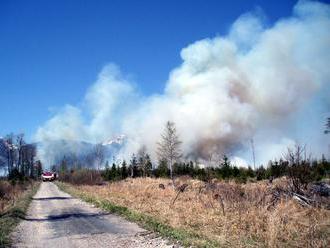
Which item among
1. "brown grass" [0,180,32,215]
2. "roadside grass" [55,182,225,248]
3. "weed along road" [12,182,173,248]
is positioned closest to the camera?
"roadside grass" [55,182,225,248]

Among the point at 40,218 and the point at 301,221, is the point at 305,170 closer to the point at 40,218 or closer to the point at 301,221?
the point at 301,221

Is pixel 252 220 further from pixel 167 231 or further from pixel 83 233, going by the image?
pixel 83 233

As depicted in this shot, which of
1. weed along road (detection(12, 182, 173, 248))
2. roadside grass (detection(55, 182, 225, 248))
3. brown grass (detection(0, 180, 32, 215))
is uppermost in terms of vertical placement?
brown grass (detection(0, 180, 32, 215))

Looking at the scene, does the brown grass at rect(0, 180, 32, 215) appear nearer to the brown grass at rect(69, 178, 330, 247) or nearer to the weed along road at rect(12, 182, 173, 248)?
the weed along road at rect(12, 182, 173, 248)

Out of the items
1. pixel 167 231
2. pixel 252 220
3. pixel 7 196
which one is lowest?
pixel 167 231

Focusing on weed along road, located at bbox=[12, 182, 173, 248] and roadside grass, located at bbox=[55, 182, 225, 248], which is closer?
roadside grass, located at bbox=[55, 182, 225, 248]

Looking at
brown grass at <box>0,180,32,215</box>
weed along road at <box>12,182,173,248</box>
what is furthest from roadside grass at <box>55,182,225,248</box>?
brown grass at <box>0,180,32,215</box>

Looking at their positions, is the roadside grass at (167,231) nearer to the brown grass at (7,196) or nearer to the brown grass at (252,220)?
the brown grass at (252,220)

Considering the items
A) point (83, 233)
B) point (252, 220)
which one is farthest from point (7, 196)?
point (252, 220)

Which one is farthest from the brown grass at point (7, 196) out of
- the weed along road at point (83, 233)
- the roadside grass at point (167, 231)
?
the roadside grass at point (167, 231)

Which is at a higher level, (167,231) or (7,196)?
(7,196)

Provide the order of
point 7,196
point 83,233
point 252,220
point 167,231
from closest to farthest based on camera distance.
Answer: point 167,231 < point 252,220 < point 83,233 < point 7,196

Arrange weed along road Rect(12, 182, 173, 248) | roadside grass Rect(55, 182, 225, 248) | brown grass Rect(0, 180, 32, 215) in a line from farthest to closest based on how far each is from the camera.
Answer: brown grass Rect(0, 180, 32, 215)
weed along road Rect(12, 182, 173, 248)
roadside grass Rect(55, 182, 225, 248)

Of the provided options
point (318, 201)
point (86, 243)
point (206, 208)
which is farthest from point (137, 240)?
point (318, 201)
